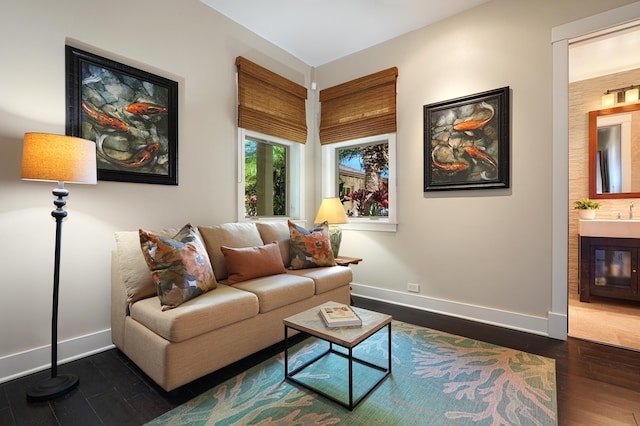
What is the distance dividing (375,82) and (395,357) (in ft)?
9.75

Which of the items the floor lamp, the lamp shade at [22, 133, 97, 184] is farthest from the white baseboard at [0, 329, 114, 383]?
the lamp shade at [22, 133, 97, 184]

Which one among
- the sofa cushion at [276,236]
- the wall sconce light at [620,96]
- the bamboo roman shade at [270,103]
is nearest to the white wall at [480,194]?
the bamboo roman shade at [270,103]

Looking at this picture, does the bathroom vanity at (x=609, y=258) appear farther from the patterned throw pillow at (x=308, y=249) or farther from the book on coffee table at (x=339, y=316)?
the book on coffee table at (x=339, y=316)

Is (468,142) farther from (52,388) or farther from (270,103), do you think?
(52,388)

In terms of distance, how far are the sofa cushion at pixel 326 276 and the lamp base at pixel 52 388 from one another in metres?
1.67

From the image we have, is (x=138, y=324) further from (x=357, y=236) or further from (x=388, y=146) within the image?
(x=388, y=146)

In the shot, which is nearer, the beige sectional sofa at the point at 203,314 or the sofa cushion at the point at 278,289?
the beige sectional sofa at the point at 203,314

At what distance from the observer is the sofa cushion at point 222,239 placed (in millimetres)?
2575

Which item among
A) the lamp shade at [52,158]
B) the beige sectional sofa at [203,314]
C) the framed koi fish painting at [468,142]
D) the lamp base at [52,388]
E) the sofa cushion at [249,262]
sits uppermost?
the framed koi fish painting at [468,142]

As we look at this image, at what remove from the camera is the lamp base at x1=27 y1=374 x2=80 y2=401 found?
1700 mm

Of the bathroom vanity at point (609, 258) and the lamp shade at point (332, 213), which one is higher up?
the lamp shade at point (332, 213)

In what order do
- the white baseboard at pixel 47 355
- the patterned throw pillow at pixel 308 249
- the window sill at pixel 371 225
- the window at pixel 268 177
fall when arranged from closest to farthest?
the white baseboard at pixel 47 355, the patterned throw pillow at pixel 308 249, the window at pixel 268 177, the window sill at pixel 371 225

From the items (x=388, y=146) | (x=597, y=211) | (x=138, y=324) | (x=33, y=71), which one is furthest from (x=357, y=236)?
(x=33, y=71)

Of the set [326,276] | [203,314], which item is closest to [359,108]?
[326,276]
